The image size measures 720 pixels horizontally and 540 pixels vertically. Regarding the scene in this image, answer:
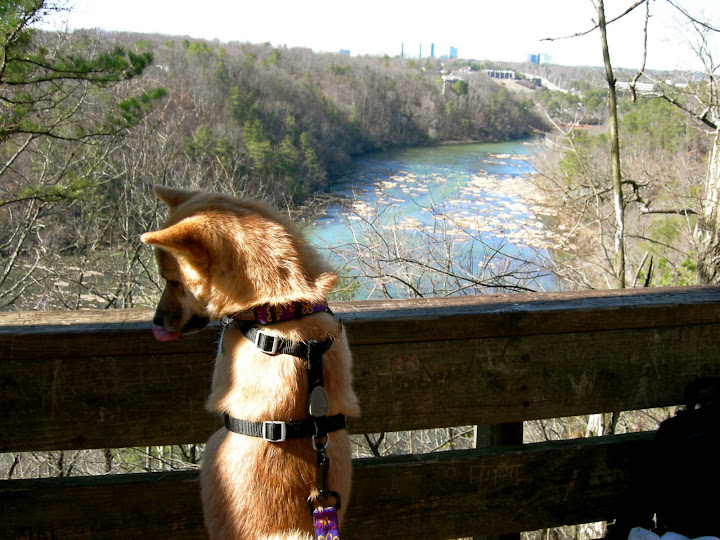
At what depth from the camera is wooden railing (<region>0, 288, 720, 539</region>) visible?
1.99m

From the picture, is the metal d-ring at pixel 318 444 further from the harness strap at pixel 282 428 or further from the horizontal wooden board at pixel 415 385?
the horizontal wooden board at pixel 415 385

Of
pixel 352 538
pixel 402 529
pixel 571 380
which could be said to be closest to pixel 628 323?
pixel 571 380

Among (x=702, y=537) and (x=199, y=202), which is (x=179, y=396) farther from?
(x=702, y=537)

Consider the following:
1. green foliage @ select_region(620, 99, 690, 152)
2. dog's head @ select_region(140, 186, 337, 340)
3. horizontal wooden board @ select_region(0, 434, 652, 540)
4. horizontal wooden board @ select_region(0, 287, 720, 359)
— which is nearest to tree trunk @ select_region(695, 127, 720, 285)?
horizontal wooden board @ select_region(0, 287, 720, 359)

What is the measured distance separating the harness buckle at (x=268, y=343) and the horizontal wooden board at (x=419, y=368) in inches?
→ 16.2

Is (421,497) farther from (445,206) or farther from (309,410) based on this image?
(445,206)

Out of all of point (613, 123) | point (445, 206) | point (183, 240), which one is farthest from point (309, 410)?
point (445, 206)

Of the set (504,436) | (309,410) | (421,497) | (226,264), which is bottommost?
(421,497)

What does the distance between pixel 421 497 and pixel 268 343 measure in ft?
2.98

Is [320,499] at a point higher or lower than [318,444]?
lower

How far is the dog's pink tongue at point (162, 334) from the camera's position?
1960mm

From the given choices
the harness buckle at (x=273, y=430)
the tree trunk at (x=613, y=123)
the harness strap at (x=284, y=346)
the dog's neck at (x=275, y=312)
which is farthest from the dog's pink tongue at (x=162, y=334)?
the tree trunk at (x=613, y=123)

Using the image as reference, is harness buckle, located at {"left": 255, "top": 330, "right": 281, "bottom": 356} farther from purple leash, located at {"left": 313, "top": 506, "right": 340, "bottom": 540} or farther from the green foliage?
the green foliage

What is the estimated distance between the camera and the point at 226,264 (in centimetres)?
186
